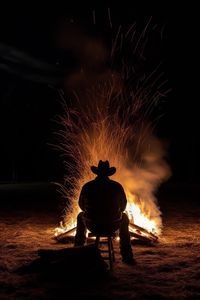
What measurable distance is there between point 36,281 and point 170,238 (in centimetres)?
410

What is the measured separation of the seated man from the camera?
6.38 metres

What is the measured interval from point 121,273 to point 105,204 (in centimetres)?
105

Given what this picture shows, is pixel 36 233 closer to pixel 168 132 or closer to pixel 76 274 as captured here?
pixel 76 274

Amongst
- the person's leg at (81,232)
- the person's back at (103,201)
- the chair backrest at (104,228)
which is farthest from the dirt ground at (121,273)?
the person's back at (103,201)

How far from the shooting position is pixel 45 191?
2098 cm

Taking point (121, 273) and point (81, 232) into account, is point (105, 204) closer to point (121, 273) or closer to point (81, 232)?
point (81, 232)

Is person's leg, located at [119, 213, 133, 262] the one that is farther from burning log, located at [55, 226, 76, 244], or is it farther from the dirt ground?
burning log, located at [55, 226, 76, 244]

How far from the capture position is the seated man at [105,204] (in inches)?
251

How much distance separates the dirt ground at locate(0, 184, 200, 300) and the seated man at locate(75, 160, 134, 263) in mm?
396

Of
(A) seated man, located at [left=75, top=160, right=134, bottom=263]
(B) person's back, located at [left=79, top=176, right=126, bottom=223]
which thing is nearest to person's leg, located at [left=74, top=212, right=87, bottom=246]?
(A) seated man, located at [left=75, top=160, right=134, bottom=263]

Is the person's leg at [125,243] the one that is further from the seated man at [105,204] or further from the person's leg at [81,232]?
the person's leg at [81,232]

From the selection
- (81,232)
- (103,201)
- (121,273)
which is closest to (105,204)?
(103,201)

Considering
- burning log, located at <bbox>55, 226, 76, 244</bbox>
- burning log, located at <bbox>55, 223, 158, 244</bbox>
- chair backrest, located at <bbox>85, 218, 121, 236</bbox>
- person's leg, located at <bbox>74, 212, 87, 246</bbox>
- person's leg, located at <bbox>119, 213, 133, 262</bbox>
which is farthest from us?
burning log, located at <bbox>55, 226, 76, 244</bbox>

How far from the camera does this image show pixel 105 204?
6.39m
